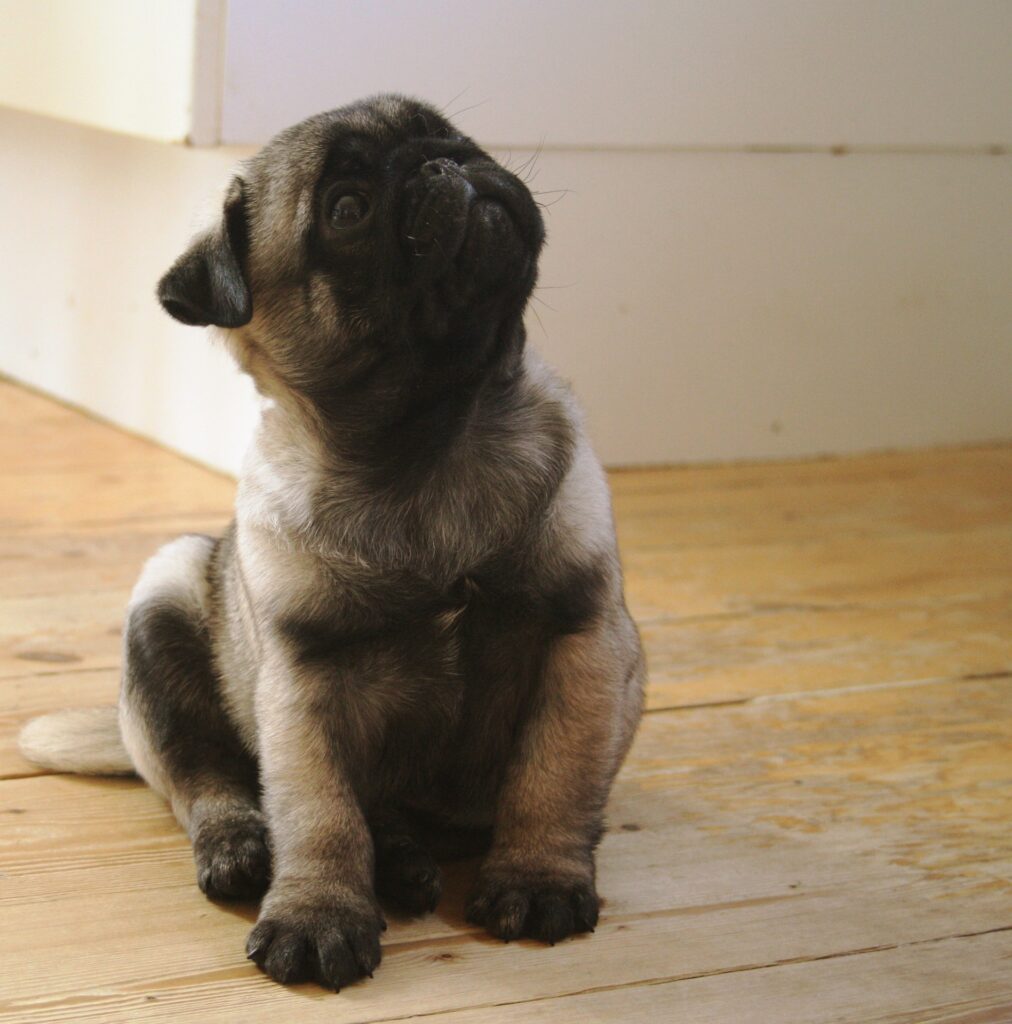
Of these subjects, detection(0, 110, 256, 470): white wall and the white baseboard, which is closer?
detection(0, 110, 256, 470): white wall

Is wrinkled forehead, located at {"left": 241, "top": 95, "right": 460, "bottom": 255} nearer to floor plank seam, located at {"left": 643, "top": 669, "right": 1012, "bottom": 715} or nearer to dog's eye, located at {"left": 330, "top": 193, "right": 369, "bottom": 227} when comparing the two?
dog's eye, located at {"left": 330, "top": 193, "right": 369, "bottom": 227}

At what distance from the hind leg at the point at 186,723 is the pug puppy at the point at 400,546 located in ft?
0.05

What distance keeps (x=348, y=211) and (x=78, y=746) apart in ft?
3.13

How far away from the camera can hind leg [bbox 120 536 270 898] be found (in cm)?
207

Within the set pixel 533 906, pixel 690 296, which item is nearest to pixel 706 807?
pixel 533 906

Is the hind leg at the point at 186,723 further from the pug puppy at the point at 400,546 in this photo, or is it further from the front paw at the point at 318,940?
the front paw at the point at 318,940

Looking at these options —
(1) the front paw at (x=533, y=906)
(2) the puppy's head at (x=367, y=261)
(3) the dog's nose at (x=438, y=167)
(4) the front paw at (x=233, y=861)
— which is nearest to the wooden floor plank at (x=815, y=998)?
(1) the front paw at (x=533, y=906)

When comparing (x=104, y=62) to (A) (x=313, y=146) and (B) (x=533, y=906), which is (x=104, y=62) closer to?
(A) (x=313, y=146)

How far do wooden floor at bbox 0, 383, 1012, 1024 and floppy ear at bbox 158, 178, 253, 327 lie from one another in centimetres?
73

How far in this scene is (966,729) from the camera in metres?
2.64

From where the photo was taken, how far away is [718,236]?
407 centimetres

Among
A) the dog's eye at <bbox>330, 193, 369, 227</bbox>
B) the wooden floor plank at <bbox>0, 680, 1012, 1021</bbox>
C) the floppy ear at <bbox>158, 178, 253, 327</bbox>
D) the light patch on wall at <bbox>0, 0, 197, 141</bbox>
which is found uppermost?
the dog's eye at <bbox>330, 193, 369, 227</bbox>

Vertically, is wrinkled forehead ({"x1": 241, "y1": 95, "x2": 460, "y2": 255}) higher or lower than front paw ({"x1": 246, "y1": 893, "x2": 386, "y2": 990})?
higher

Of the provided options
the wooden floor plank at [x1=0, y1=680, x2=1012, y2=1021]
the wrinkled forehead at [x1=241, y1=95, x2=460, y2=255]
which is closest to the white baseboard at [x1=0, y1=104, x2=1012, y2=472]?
the wooden floor plank at [x1=0, y1=680, x2=1012, y2=1021]
